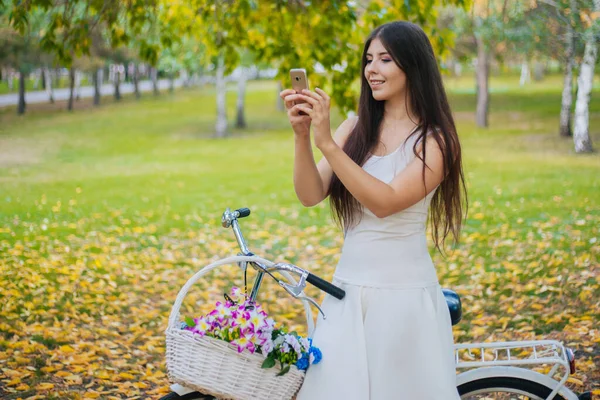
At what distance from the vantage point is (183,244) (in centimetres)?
1179

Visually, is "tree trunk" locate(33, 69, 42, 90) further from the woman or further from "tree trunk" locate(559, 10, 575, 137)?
the woman

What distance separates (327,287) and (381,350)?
278 mm

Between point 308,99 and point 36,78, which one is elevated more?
point 308,99

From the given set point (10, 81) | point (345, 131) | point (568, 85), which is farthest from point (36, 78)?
point (345, 131)

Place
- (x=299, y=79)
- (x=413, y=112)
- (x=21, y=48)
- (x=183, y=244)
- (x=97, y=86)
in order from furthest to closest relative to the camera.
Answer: (x=97, y=86) → (x=21, y=48) → (x=183, y=244) → (x=413, y=112) → (x=299, y=79)

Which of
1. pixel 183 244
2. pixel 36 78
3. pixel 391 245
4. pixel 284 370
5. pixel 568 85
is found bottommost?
pixel 183 244

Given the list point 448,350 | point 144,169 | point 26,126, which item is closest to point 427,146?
point 448,350

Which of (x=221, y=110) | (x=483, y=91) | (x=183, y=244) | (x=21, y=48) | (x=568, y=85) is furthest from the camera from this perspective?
(x=221, y=110)

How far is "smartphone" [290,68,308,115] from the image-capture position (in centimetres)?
241

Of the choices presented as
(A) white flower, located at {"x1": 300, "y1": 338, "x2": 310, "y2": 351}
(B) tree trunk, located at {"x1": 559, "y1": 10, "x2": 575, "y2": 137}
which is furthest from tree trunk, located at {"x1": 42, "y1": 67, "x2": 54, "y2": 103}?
(A) white flower, located at {"x1": 300, "y1": 338, "x2": 310, "y2": 351}

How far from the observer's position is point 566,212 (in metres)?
12.6

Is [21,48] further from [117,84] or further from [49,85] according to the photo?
[117,84]

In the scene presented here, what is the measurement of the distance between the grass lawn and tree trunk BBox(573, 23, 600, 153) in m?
0.54

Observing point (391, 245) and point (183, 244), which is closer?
point (391, 245)
